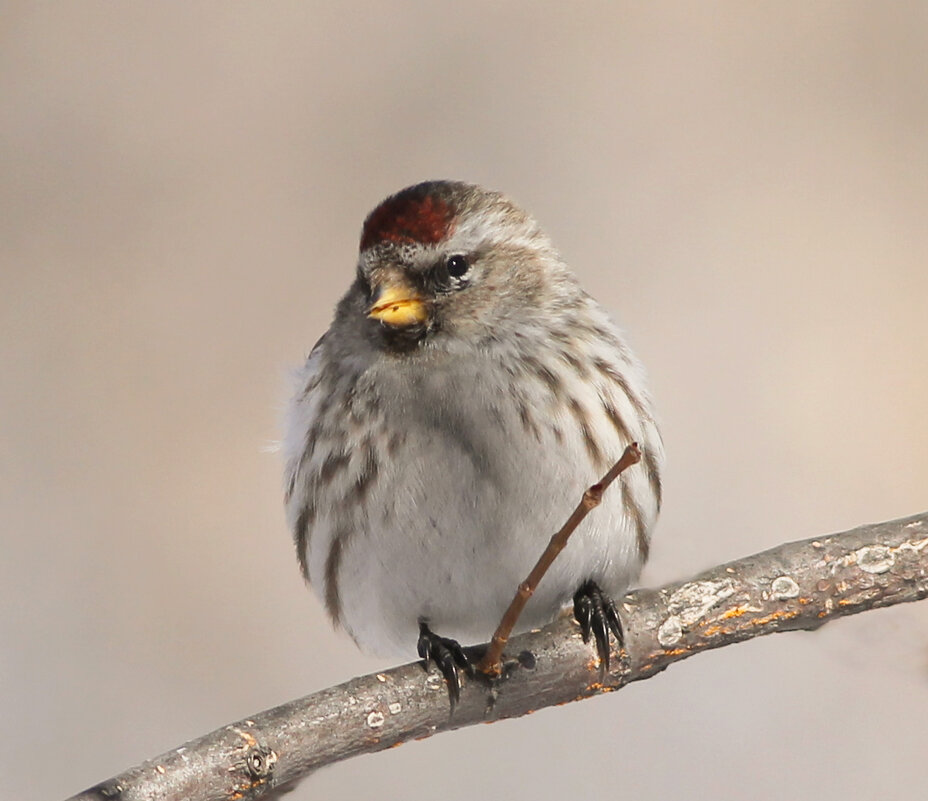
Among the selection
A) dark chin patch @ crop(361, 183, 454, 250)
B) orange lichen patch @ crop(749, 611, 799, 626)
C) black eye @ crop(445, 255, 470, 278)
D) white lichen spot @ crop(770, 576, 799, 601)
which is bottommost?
orange lichen patch @ crop(749, 611, 799, 626)

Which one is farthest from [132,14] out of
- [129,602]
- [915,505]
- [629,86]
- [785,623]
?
[785,623]

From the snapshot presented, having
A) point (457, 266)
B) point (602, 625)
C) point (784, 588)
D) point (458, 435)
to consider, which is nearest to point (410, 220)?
point (457, 266)

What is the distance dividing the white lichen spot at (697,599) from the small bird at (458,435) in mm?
157

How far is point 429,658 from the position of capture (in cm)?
225

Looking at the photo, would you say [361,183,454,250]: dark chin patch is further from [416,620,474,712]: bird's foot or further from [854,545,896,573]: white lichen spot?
[854,545,896,573]: white lichen spot

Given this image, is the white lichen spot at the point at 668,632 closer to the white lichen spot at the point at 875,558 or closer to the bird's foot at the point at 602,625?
the bird's foot at the point at 602,625

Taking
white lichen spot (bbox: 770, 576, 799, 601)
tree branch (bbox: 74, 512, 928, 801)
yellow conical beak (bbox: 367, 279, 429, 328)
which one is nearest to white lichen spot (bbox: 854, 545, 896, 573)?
tree branch (bbox: 74, 512, 928, 801)

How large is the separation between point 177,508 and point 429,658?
1622 mm

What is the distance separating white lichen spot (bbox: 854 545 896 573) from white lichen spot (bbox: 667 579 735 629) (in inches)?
7.8

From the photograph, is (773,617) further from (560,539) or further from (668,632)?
(560,539)

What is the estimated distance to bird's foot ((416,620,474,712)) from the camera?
2193 millimetres

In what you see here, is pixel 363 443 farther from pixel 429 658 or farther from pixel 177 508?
pixel 177 508

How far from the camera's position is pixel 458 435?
252 cm

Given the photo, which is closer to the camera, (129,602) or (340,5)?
(129,602)
